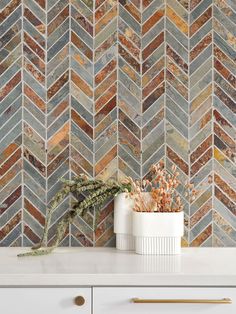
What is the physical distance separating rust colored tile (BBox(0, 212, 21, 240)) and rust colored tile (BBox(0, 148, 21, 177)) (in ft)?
0.61

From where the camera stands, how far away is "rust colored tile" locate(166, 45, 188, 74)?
252cm

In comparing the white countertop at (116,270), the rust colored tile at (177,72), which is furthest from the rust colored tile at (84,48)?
the white countertop at (116,270)

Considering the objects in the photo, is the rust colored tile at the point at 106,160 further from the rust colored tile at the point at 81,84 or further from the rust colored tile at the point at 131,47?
the rust colored tile at the point at 131,47

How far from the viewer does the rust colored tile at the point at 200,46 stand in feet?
8.27

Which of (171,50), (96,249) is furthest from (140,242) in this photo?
(171,50)

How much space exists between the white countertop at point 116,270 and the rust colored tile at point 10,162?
37 centimetres

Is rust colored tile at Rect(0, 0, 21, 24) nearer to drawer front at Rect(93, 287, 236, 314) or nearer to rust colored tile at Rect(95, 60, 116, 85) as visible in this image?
rust colored tile at Rect(95, 60, 116, 85)

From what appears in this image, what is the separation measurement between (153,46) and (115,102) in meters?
0.28

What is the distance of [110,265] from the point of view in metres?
2.06

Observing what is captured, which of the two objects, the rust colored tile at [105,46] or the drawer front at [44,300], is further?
the rust colored tile at [105,46]

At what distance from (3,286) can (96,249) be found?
0.58 metres

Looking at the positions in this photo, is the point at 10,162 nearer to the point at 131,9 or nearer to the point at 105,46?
the point at 105,46

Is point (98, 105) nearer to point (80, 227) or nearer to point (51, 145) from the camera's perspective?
point (51, 145)

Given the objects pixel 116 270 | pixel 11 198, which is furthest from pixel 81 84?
pixel 116 270
